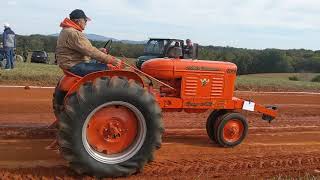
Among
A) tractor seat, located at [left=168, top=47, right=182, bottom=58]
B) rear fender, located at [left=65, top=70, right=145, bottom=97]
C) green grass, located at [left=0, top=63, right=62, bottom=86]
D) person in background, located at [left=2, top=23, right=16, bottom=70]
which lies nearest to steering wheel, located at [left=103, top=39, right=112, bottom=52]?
tractor seat, located at [left=168, top=47, right=182, bottom=58]

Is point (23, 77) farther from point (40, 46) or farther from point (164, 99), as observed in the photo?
point (40, 46)

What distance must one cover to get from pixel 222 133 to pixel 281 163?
1116mm

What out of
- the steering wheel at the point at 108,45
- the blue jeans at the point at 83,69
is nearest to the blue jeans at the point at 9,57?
the steering wheel at the point at 108,45

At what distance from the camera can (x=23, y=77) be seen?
1623cm

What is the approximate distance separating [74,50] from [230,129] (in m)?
2.72

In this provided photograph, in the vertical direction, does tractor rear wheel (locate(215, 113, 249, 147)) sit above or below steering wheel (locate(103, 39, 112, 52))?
below

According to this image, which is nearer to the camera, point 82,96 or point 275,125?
point 82,96

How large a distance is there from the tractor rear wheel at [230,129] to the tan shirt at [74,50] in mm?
2197

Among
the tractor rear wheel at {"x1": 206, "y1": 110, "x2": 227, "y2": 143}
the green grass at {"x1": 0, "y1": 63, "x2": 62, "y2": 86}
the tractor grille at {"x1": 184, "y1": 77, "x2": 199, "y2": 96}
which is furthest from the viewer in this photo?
the green grass at {"x1": 0, "y1": 63, "x2": 62, "y2": 86}

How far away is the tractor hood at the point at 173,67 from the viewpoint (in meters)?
7.31

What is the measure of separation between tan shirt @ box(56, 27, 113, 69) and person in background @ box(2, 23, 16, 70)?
42.6 ft

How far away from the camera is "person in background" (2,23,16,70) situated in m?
18.8

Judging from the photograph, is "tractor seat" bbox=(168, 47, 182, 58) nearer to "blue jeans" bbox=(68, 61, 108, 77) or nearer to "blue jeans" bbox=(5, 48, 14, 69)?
"blue jeans" bbox=(68, 61, 108, 77)

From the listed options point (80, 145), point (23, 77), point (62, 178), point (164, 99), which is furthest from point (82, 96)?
point (23, 77)
